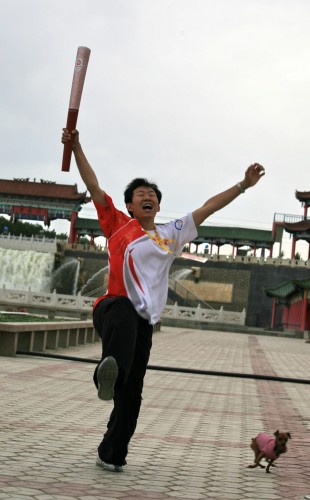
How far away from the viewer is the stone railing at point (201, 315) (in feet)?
134

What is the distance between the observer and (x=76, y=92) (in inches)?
162

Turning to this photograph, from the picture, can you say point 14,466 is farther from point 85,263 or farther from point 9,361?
point 85,263

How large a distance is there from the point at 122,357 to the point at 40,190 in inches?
2531

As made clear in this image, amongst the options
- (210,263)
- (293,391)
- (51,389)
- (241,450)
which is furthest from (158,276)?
(210,263)

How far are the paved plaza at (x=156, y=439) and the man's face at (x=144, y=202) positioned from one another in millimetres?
1347

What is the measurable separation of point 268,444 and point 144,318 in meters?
0.94

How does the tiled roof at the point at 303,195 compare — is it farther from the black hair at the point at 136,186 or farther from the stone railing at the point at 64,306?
the black hair at the point at 136,186

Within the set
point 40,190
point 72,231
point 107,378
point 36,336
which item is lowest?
point 36,336

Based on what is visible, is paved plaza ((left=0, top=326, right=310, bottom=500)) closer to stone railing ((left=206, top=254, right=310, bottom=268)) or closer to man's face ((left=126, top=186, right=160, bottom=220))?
man's face ((left=126, top=186, right=160, bottom=220))

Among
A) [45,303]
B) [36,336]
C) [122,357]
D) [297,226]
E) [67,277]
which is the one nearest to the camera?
[122,357]

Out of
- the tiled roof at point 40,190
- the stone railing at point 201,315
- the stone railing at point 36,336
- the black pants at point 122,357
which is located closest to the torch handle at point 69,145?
the black pants at point 122,357

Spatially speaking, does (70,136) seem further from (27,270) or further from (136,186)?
(27,270)

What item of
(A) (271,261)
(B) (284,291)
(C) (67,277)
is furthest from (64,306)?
(A) (271,261)

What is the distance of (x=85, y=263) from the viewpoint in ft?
190
